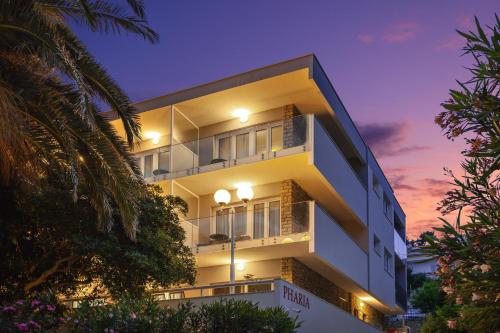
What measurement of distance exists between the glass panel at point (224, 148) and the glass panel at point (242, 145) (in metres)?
0.40

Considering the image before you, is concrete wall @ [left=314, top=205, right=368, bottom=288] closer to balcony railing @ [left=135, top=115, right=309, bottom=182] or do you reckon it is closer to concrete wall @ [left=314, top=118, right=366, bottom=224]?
concrete wall @ [left=314, top=118, right=366, bottom=224]

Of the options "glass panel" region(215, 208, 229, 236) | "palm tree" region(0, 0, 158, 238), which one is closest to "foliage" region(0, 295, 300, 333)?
"palm tree" region(0, 0, 158, 238)

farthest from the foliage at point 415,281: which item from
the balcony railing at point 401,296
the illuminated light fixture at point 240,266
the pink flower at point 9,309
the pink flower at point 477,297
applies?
the pink flower at point 477,297

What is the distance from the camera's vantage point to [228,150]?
26266mm

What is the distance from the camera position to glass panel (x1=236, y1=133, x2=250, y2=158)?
2561cm

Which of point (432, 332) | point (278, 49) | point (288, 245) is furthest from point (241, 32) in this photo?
point (432, 332)

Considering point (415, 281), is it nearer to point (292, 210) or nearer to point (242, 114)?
point (242, 114)

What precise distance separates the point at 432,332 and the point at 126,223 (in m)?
10.6

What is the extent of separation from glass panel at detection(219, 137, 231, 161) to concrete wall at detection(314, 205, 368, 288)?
416 cm

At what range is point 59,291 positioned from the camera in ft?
68.2

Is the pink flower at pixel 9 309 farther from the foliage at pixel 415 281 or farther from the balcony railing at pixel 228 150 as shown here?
the foliage at pixel 415 281

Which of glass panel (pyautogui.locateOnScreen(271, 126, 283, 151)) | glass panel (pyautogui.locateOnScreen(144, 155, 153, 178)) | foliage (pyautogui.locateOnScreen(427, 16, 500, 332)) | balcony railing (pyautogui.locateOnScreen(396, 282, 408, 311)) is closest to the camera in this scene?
foliage (pyautogui.locateOnScreen(427, 16, 500, 332))

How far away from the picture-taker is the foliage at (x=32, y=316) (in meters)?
14.9

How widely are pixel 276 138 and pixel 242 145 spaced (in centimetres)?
159
